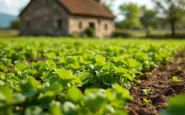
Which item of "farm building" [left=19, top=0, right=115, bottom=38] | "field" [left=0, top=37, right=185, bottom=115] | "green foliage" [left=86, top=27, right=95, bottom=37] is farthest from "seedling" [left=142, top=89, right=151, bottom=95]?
"green foliage" [left=86, top=27, right=95, bottom=37]

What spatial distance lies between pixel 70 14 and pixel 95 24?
17.6 feet

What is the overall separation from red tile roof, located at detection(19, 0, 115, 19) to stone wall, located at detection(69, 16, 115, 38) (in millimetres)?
564

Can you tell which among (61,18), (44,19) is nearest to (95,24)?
(61,18)

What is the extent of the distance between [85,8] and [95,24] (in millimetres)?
2492

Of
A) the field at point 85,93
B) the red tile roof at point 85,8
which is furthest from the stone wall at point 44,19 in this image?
the field at point 85,93

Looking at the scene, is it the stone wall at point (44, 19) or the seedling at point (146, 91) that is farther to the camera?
the stone wall at point (44, 19)

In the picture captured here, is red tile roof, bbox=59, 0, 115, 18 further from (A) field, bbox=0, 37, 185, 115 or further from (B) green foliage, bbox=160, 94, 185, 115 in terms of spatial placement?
(B) green foliage, bbox=160, 94, 185, 115

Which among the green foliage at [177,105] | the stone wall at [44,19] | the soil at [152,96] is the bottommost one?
the soil at [152,96]

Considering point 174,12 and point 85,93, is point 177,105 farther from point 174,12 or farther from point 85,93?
point 174,12

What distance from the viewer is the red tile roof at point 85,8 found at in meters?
27.9

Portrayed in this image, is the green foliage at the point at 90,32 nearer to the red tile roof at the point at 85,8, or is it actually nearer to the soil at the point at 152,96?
the red tile roof at the point at 85,8

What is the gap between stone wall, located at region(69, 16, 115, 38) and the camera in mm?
27859

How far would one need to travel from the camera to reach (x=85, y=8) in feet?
100

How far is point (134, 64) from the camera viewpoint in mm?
4004
